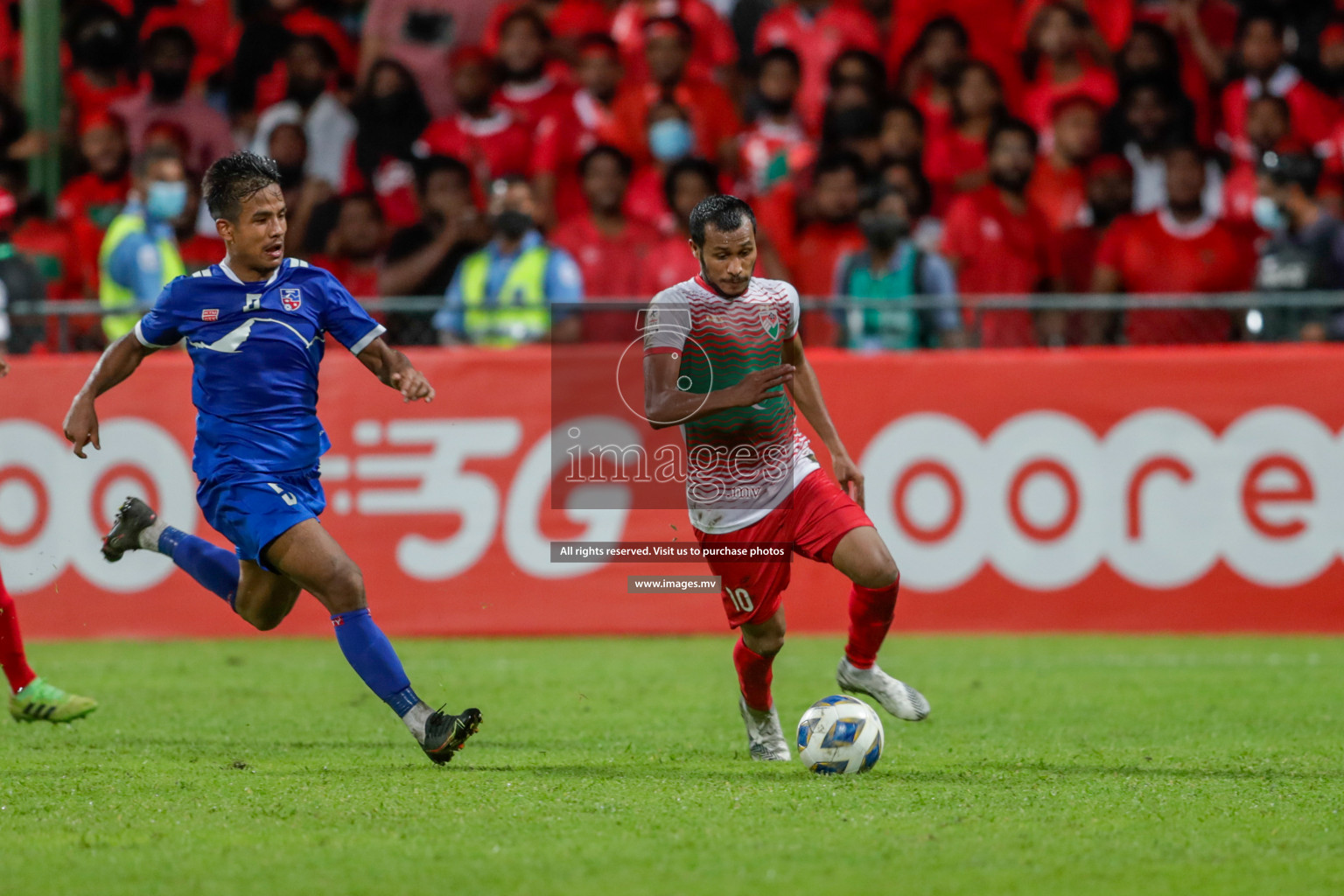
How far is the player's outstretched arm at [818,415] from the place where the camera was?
6828 millimetres

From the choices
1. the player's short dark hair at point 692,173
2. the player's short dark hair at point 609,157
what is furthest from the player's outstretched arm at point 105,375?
the player's short dark hair at point 609,157

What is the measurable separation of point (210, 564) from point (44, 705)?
1.04 m

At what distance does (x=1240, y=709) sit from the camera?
8.05 meters

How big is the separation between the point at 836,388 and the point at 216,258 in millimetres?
5676

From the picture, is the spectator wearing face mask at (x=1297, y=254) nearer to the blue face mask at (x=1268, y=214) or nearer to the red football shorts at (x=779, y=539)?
the blue face mask at (x=1268, y=214)

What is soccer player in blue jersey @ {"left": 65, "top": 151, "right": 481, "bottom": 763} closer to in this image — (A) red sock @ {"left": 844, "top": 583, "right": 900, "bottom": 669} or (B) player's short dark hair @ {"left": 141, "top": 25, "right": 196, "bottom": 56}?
(A) red sock @ {"left": 844, "top": 583, "right": 900, "bottom": 669}

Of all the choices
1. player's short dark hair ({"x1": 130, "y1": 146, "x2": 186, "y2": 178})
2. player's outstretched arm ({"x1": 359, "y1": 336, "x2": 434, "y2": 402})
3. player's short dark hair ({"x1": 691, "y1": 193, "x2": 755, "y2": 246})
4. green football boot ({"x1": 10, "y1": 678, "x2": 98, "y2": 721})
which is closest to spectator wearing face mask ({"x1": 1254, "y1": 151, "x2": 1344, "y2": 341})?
player's short dark hair ({"x1": 691, "y1": 193, "x2": 755, "y2": 246})

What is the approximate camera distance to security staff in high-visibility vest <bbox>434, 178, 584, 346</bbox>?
37.7 ft

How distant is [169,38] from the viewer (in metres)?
15.1

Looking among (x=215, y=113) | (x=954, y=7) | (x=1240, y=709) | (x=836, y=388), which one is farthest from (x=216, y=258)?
(x=1240, y=709)

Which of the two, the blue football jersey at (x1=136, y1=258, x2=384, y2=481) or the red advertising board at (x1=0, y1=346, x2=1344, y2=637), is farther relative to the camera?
the red advertising board at (x1=0, y1=346, x2=1344, y2=637)

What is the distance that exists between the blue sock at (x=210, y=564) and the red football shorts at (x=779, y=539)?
2.13 metres

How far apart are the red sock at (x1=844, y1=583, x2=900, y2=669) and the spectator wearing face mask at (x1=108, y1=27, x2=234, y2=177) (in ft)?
31.8

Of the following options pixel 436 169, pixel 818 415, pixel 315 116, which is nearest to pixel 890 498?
pixel 818 415
